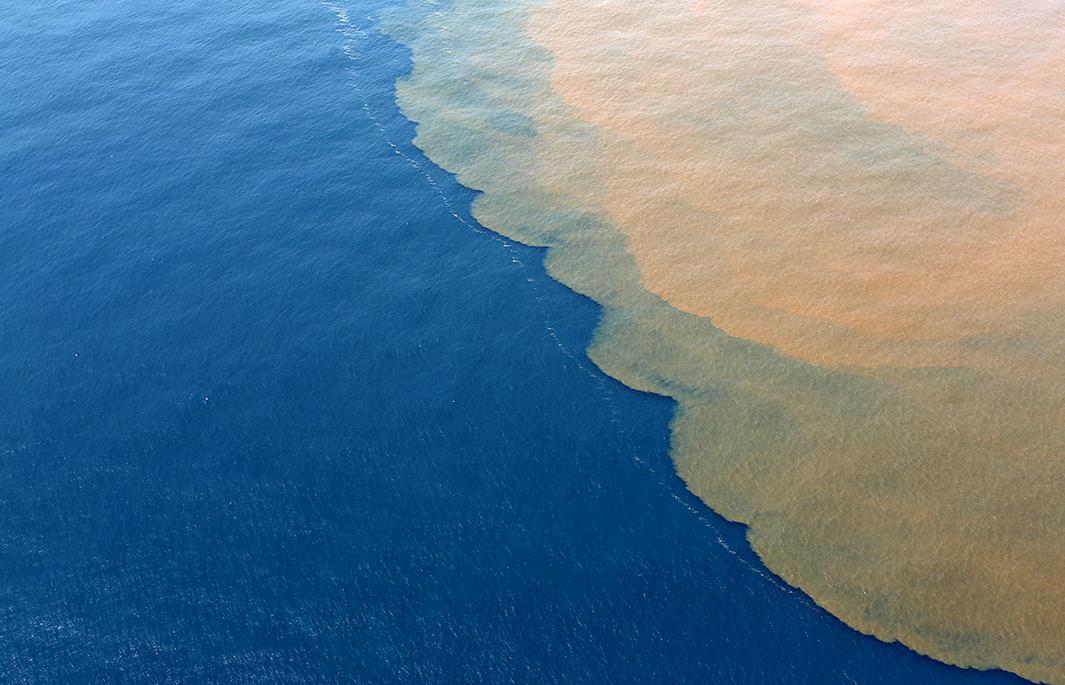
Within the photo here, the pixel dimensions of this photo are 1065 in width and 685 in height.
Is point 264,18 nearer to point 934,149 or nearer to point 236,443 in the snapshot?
point 236,443

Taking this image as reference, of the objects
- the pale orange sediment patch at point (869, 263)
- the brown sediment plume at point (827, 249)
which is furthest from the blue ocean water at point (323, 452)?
the pale orange sediment patch at point (869, 263)

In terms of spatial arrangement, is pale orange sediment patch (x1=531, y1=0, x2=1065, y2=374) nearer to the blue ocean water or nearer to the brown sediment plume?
the brown sediment plume

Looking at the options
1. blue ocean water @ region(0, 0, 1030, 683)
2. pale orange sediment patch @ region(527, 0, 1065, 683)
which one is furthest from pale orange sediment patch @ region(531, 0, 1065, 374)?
blue ocean water @ region(0, 0, 1030, 683)

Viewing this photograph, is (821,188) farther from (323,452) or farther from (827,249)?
(323,452)

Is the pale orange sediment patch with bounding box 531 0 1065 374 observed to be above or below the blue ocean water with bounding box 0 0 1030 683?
below

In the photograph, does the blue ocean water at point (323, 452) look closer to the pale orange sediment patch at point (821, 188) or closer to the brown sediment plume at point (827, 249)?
the brown sediment plume at point (827, 249)

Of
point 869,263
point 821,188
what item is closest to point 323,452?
point 869,263
